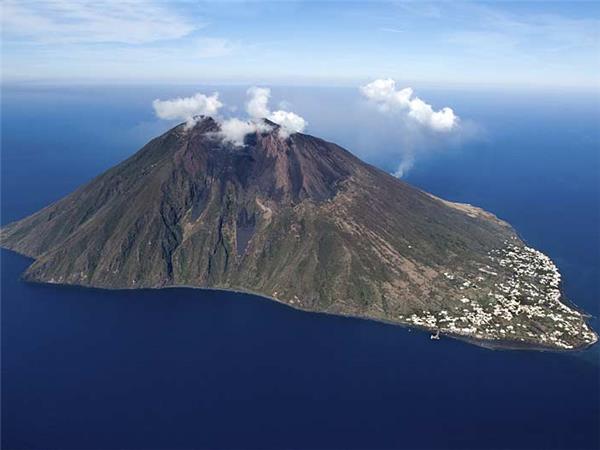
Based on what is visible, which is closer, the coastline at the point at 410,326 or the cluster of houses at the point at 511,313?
the coastline at the point at 410,326

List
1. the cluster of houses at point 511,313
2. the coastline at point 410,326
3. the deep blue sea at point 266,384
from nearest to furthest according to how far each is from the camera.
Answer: the deep blue sea at point 266,384 → the coastline at point 410,326 → the cluster of houses at point 511,313

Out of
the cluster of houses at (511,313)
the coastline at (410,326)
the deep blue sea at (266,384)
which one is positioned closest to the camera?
the deep blue sea at (266,384)

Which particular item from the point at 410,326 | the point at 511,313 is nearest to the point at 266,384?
the point at 410,326

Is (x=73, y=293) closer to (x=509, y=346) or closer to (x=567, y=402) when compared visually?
(x=509, y=346)

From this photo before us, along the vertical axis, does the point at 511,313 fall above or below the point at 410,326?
above

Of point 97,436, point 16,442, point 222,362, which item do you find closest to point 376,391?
point 222,362

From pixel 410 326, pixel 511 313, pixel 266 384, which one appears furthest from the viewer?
pixel 511 313

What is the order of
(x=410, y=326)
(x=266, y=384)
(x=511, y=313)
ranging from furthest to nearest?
(x=511, y=313)
(x=410, y=326)
(x=266, y=384)

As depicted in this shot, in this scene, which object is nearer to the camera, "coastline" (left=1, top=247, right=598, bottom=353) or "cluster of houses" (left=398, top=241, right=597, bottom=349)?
"coastline" (left=1, top=247, right=598, bottom=353)

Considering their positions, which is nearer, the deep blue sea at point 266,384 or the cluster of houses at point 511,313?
the deep blue sea at point 266,384

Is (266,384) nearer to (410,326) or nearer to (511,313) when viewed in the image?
(410,326)

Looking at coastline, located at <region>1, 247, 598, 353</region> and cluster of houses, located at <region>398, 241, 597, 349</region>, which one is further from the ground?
cluster of houses, located at <region>398, 241, 597, 349</region>

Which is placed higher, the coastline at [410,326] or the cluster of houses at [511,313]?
the cluster of houses at [511,313]
